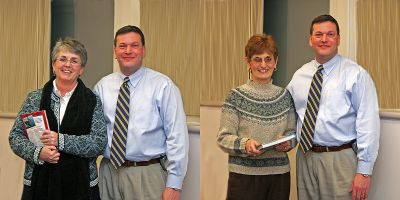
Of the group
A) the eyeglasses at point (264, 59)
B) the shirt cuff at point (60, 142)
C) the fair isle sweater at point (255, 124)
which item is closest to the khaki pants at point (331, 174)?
the fair isle sweater at point (255, 124)

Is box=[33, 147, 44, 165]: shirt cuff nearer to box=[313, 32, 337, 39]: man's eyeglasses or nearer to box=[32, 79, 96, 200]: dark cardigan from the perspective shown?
box=[32, 79, 96, 200]: dark cardigan

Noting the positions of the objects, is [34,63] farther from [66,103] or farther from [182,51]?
[66,103]

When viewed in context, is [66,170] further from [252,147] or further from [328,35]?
[328,35]

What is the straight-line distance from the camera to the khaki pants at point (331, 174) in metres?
2.73

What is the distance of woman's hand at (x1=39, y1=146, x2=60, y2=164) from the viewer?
2.54 m

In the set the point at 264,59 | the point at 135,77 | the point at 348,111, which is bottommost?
the point at 348,111

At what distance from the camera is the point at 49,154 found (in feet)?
8.32

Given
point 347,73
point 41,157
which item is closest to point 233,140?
point 347,73

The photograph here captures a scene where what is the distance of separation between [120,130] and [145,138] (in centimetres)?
14

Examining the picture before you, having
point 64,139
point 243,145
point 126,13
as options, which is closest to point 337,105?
point 243,145

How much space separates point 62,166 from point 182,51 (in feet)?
4.48

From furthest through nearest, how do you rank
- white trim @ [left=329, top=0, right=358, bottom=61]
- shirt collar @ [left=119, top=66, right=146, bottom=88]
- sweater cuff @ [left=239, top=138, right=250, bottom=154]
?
white trim @ [left=329, top=0, right=358, bottom=61]
shirt collar @ [left=119, top=66, right=146, bottom=88]
sweater cuff @ [left=239, top=138, right=250, bottom=154]

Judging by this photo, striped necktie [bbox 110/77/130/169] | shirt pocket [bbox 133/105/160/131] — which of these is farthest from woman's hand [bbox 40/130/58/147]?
shirt pocket [bbox 133/105/160/131]

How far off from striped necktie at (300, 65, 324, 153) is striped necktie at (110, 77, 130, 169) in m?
0.97
